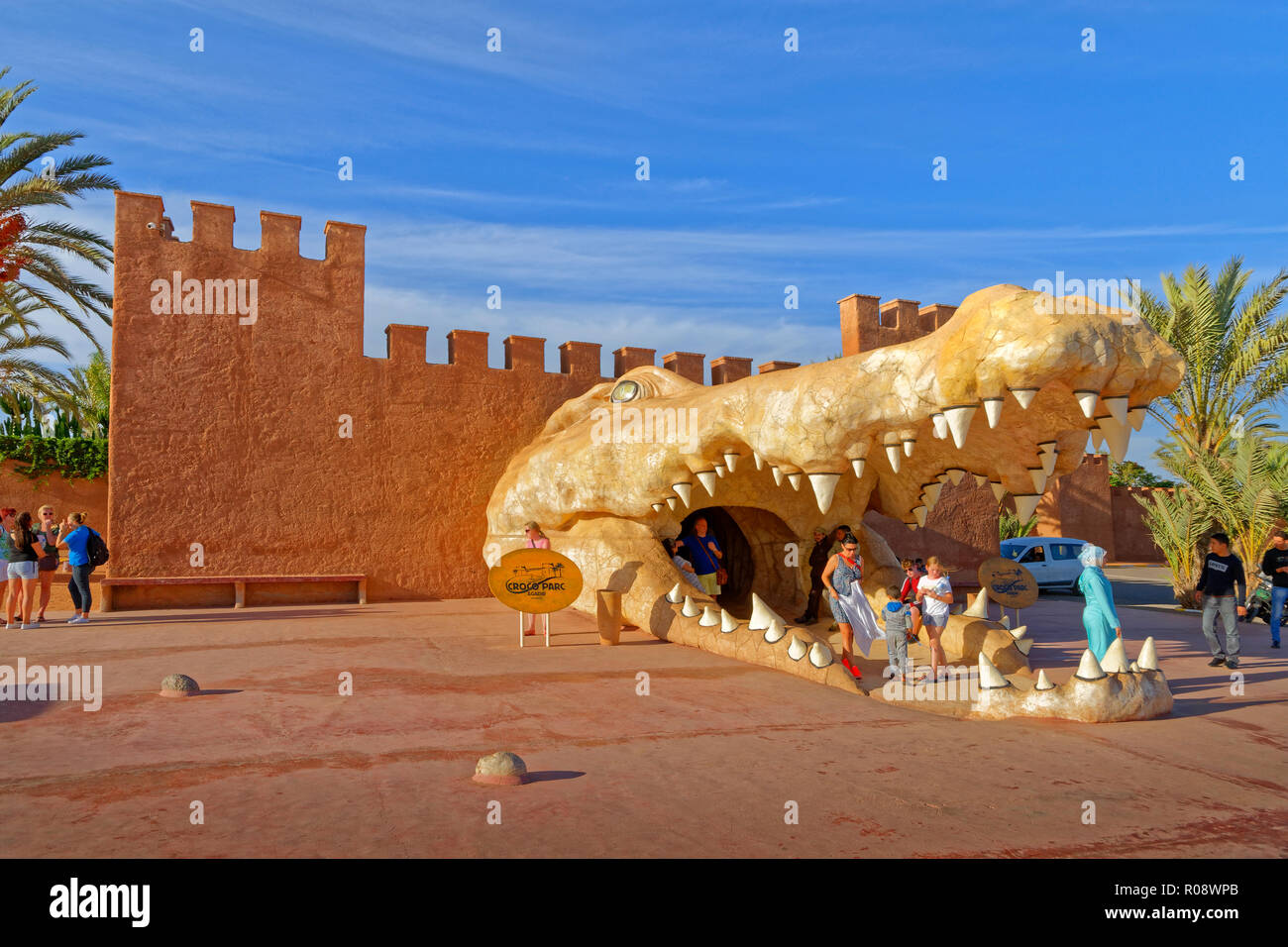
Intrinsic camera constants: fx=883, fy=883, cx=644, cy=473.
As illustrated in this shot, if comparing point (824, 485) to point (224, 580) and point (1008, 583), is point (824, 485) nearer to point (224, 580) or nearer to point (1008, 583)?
point (1008, 583)

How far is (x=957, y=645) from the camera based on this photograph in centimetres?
699

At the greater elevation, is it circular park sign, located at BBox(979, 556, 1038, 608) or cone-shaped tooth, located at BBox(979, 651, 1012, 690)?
circular park sign, located at BBox(979, 556, 1038, 608)

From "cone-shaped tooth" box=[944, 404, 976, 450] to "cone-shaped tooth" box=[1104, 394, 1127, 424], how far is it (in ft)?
2.44

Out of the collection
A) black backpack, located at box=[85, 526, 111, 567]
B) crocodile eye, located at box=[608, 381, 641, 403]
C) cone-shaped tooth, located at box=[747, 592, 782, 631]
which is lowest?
cone-shaped tooth, located at box=[747, 592, 782, 631]

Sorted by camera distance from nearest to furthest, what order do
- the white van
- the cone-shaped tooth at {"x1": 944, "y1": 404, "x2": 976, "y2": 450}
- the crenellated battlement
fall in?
the cone-shaped tooth at {"x1": 944, "y1": 404, "x2": 976, "y2": 450} < the crenellated battlement < the white van

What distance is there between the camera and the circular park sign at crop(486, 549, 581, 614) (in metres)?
7.07

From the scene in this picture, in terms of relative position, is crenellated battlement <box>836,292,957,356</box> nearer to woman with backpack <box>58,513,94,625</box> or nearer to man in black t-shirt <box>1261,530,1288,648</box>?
man in black t-shirt <box>1261,530,1288,648</box>

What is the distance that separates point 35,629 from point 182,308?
401 centimetres

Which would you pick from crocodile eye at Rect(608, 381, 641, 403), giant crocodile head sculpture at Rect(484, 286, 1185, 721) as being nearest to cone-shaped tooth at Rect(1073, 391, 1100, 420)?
giant crocodile head sculpture at Rect(484, 286, 1185, 721)

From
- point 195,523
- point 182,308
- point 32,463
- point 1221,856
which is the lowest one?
point 1221,856

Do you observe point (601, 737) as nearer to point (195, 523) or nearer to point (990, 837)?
point (990, 837)

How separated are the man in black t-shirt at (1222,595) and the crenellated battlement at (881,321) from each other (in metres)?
6.61

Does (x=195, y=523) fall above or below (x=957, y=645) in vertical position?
above
